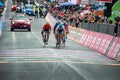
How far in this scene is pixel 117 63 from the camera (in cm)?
2197

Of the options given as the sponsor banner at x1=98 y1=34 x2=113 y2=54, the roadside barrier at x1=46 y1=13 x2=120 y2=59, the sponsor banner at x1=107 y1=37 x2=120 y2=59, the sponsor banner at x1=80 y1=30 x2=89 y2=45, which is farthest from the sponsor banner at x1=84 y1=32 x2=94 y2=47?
the sponsor banner at x1=107 y1=37 x2=120 y2=59

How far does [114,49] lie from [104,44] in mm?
2314

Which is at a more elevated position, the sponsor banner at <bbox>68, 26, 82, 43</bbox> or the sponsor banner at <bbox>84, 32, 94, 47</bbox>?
the sponsor banner at <bbox>84, 32, 94, 47</bbox>

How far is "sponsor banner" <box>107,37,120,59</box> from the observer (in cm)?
2388

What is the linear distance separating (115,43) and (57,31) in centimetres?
687

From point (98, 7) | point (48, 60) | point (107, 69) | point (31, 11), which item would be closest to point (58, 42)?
point (48, 60)

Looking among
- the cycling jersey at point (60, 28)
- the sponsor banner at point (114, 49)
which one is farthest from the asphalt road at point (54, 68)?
the cycling jersey at point (60, 28)

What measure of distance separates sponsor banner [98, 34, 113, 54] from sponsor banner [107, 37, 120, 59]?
746mm

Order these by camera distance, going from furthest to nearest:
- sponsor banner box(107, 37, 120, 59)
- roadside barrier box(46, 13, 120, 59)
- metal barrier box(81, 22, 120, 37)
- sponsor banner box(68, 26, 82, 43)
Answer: sponsor banner box(68, 26, 82, 43), metal barrier box(81, 22, 120, 37), roadside barrier box(46, 13, 120, 59), sponsor banner box(107, 37, 120, 59)

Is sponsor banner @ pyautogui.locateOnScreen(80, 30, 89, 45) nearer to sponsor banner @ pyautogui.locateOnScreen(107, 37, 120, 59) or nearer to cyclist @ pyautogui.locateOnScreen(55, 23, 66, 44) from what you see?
cyclist @ pyautogui.locateOnScreen(55, 23, 66, 44)

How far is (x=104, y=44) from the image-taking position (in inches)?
1052

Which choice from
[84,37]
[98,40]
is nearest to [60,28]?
[98,40]

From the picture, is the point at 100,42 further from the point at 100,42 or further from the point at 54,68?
the point at 54,68

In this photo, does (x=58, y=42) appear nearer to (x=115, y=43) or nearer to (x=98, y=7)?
(x=115, y=43)
